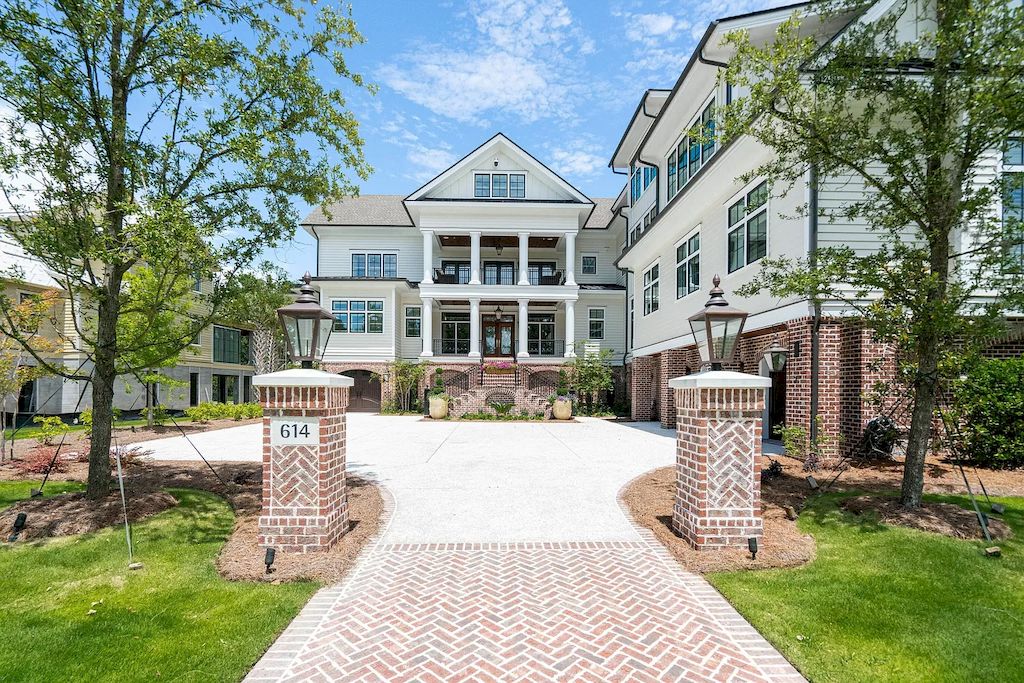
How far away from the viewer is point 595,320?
26141 mm

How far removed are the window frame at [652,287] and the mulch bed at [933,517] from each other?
11.4m

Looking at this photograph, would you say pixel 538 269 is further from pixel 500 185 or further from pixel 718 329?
pixel 718 329

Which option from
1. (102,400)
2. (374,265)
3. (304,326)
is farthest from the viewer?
(374,265)

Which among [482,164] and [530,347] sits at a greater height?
[482,164]

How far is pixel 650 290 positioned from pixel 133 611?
17264 mm

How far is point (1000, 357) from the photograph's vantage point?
31.7 ft

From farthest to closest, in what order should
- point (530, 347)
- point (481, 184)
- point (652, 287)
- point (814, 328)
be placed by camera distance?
point (530, 347) → point (481, 184) → point (652, 287) → point (814, 328)

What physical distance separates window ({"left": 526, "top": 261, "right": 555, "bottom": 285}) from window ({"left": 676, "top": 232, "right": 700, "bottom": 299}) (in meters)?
12.4

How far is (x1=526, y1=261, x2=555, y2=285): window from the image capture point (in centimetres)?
2747

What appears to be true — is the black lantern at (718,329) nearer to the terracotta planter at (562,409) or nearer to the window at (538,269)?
the terracotta planter at (562,409)

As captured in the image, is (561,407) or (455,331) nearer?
(561,407)

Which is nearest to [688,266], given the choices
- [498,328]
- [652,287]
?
[652,287]

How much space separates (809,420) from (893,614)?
637 centimetres

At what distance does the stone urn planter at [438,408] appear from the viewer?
20.3 meters
